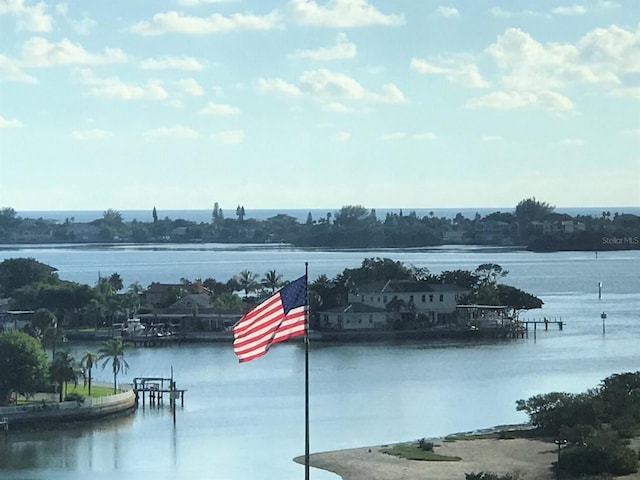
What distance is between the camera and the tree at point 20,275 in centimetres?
13812

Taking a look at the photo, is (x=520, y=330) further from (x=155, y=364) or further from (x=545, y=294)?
(x=545, y=294)

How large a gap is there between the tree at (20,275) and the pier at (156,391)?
193ft

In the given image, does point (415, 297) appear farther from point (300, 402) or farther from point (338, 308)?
point (300, 402)

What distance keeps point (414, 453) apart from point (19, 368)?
20.7 m

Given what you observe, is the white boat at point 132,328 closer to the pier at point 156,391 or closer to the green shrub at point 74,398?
the pier at point 156,391

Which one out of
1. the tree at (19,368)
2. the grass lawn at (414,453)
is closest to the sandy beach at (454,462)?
the grass lawn at (414,453)

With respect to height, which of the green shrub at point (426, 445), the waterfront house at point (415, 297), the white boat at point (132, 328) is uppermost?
the waterfront house at point (415, 297)

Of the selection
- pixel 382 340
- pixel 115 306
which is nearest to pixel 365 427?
pixel 382 340

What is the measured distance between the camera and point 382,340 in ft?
373

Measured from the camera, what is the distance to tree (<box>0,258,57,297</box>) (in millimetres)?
138125

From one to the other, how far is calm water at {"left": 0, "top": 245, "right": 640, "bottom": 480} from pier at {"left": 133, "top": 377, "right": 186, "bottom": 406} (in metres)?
1.09

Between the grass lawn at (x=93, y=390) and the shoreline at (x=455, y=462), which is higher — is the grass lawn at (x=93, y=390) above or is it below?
above

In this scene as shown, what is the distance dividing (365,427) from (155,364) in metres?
32.9

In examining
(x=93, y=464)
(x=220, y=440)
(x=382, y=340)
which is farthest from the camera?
(x=382, y=340)
